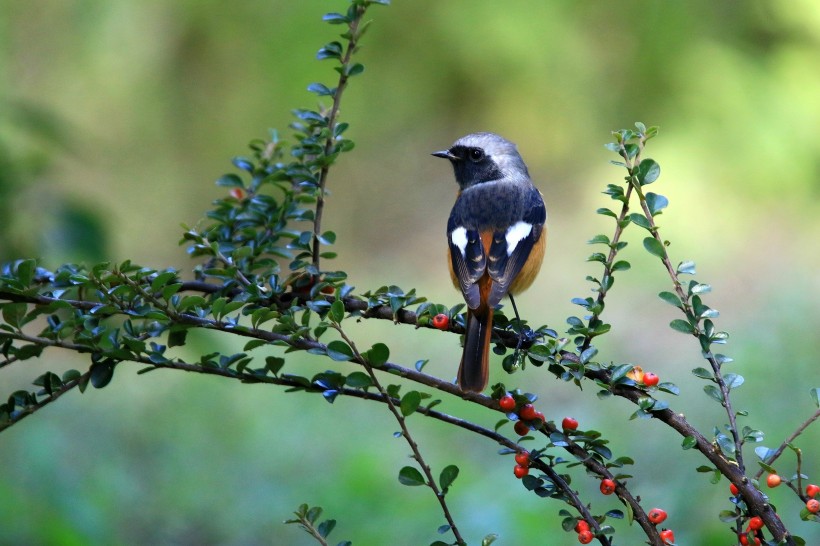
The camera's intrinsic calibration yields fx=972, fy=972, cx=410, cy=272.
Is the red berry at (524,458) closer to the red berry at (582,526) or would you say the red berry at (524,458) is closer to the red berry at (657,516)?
the red berry at (582,526)

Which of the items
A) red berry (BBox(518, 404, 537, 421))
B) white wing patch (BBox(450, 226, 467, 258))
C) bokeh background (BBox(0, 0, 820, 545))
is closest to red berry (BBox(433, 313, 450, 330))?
red berry (BBox(518, 404, 537, 421))

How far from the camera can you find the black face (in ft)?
12.8

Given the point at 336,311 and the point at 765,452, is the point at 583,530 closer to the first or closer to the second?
the point at 765,452

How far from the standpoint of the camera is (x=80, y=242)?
2.81 meters

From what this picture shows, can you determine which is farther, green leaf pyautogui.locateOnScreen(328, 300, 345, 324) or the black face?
the black face

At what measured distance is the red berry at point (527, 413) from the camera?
1.86 metres

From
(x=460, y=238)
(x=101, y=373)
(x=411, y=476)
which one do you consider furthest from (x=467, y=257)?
(x=101, y=373)

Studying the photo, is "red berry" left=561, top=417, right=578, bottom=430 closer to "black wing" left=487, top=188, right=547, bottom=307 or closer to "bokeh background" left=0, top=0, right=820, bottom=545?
"black wing" left=487, top=188, right=547, bottom=307

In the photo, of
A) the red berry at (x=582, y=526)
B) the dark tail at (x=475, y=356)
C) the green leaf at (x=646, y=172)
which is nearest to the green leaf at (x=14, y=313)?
the dark tail at (x=475, y=356)

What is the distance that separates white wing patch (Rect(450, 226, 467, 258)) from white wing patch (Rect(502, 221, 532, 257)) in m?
0.02

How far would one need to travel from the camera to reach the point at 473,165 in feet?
13.0

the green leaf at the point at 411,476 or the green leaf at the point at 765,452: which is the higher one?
the green leaf at the point at 411,476

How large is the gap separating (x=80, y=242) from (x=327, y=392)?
1250 mm

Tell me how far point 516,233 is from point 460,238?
0.69 ft
